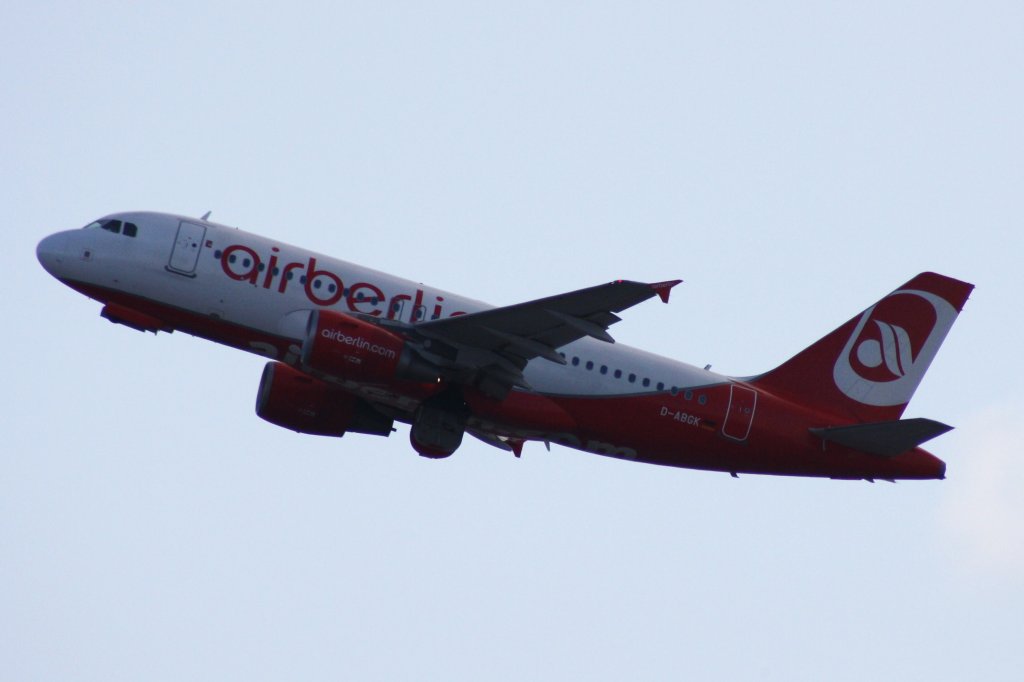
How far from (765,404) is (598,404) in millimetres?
4782

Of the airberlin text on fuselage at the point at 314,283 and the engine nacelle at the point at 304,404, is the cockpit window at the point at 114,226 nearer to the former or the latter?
the airberlin text on fuselage at the point at 314,283

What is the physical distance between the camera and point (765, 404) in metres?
39.3

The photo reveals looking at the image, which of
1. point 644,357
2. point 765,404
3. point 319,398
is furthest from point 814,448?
point 319,398

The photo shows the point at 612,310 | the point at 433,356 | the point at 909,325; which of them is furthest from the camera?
the point at 909,325

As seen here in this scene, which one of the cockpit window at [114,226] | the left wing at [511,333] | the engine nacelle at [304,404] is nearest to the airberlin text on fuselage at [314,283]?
the left wing at [511,333]

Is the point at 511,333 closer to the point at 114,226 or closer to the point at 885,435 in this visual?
the point at 885,435

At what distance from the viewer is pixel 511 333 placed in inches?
1412

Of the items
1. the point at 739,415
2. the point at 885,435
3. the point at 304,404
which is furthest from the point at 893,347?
the point at 304,404

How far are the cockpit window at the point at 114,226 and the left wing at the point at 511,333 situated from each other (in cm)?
776

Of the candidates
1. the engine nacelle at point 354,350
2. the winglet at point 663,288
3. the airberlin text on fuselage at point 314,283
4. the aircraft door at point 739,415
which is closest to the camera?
the winglet at point 663,288

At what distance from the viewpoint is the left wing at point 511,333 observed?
33.7 metres

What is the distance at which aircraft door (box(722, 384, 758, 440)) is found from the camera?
3875cm

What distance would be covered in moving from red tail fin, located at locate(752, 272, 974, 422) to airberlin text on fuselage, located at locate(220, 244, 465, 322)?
1022 centimetres

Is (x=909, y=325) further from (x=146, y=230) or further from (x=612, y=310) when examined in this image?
(x=146, y=230)
